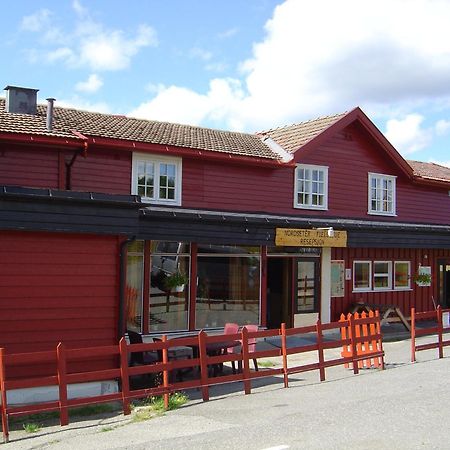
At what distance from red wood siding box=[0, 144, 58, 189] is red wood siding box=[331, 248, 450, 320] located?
8.75 metres

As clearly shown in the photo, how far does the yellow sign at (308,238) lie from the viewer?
15557 mm

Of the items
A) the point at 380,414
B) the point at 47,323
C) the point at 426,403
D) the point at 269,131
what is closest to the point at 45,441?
the point at 47,323

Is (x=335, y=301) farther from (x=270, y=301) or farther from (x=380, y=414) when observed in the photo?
(x=380, y=414)

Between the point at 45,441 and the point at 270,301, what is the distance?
1067 centimetres

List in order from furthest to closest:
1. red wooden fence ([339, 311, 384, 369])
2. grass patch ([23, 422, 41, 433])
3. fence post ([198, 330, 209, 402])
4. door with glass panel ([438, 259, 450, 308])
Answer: door with glass panel ([438, 259, 450, 308])
red wooden fence ([339, 311, 384, 369])
fence post ([198, 330, 209, 402])
grass patch ([23, 422, 41, 433])

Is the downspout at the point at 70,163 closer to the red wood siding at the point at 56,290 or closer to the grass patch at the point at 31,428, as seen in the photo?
the red wood siding at the point at 56,290

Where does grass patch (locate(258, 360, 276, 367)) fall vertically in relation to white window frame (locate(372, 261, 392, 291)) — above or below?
below

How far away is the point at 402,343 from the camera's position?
15953 millimetres

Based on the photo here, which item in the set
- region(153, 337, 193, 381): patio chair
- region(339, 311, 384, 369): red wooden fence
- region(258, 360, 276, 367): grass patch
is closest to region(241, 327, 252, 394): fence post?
region(153, 337, 193, 381): patio chair

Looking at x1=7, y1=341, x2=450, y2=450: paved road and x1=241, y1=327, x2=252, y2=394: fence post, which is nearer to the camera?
x1=7, y1=341, x2=450, y2=450: paved road

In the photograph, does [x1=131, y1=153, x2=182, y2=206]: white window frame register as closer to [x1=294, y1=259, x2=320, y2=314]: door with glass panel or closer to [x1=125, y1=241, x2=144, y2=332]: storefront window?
[x1=125, y1=241, x2=144, y2=332]: storefront window

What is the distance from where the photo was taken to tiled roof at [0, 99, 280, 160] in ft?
45.1

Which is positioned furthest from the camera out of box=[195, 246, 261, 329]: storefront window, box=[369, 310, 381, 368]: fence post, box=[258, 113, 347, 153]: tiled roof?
box=[258, 113, 347, 153]: tiled roof

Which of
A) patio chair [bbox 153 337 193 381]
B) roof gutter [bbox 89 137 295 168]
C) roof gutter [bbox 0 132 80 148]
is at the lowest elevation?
patio chair [bbox 153 337 193 381]
